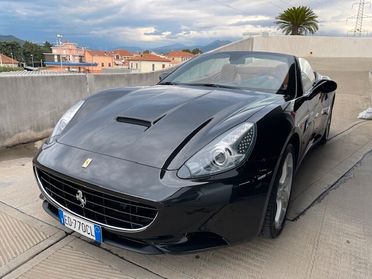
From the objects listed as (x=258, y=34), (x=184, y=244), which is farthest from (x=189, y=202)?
(x=258, y=34)

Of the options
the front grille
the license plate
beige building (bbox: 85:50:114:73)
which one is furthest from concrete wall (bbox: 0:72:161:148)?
beige building (bbox: 85:50:114:73)

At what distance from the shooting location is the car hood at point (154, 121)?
6.49 ft

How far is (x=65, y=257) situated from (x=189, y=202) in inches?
42.1

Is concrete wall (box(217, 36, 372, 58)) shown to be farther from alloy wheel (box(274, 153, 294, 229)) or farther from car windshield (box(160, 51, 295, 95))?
alloy wheel (box(274, 153, 294, 229))

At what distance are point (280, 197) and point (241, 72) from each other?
1.38 m

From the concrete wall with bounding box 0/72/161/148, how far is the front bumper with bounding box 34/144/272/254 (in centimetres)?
298

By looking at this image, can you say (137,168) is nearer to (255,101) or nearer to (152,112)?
(152,112)

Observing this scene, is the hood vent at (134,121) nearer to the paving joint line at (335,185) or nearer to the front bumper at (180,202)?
the front bumper at (180,202)

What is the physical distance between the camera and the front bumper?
5.68 ft

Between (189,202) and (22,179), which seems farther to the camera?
(22,179)

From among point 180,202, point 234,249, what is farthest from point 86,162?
point 234,249

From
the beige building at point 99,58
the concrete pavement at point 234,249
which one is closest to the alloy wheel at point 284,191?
the concrete pavement at point 234,249

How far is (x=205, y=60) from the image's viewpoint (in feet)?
12.1

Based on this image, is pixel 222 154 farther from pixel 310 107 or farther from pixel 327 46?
pixel 327 46
